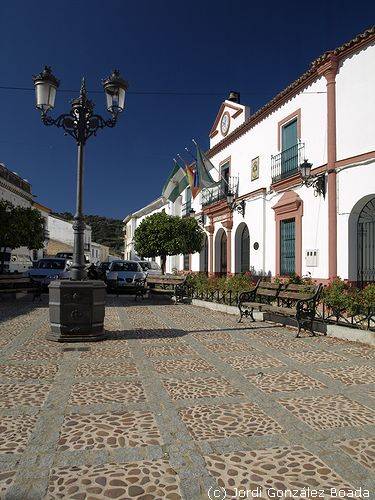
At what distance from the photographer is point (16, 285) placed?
13.4m

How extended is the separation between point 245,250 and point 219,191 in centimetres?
340

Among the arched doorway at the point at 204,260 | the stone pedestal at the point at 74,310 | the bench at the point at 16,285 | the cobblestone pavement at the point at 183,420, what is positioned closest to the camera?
the cobblestone pavement at the point at 183,420

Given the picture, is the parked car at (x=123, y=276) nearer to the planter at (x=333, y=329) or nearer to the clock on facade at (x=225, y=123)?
the planter at (x=333, y=329)

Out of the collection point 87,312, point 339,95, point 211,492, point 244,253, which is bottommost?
point 211,492

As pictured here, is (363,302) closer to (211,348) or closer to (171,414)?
(211,348)

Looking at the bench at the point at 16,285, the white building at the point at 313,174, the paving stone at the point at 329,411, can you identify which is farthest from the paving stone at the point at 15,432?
the bench at the point at 16,285

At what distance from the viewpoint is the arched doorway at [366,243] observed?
34.3ft

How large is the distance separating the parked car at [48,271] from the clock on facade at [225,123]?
943 cm

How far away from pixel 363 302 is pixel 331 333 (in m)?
0.81

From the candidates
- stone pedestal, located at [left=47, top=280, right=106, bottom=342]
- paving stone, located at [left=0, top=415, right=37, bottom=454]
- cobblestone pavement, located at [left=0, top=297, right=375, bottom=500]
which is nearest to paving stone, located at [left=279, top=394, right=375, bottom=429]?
cobblestone pavement, located at [left=0, top=297, right=375, bottom=500]

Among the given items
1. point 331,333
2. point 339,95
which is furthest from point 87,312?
point 339,95

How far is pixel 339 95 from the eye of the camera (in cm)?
1077

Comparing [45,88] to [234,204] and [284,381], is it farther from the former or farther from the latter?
[234,204]

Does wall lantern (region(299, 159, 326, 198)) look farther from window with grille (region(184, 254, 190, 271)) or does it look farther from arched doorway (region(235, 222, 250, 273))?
window with grille (region(184, 254, 190, 271))
